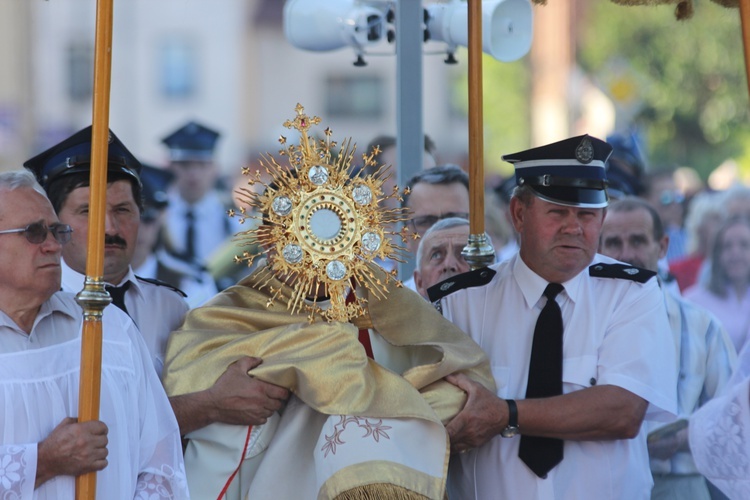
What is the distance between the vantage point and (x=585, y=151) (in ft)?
14.5

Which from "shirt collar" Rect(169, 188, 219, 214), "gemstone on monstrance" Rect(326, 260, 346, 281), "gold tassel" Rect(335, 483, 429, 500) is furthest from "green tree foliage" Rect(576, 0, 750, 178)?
"gold tassel" Rect(335, 483, 429, 500)

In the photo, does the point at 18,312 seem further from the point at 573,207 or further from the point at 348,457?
the point at 573,207

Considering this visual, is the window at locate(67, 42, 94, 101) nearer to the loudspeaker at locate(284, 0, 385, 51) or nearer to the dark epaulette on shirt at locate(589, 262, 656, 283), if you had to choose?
the loudspeaker at locate(284, 0, 385, 51)

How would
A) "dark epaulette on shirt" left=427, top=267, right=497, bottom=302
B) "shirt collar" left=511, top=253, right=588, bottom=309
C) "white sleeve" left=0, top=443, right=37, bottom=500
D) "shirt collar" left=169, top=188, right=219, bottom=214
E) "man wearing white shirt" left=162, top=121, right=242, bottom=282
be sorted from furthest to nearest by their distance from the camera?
1. "shirt collar" left=169, top=188, right=219, bottom=214
2. "man wearing white shirt" left=162, top=121, right=242, bottom=282
3. "dark epaulette on shirt" left=427, top=267, right=497, bottom=302
4. "shirt collar" left=511, top=253, right=588, bottom=309
5. "white sleeve" left=0, top=443, right=37, bottom=500

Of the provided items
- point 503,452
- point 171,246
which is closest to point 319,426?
point 503,452

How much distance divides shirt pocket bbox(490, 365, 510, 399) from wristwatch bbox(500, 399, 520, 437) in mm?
163

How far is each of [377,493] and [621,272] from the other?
3.88 feet

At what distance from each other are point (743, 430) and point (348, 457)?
4.08ft

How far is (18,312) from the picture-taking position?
3.65 meters

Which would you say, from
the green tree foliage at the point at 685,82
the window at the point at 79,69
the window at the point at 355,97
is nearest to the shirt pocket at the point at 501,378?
the window at the point at 79,69

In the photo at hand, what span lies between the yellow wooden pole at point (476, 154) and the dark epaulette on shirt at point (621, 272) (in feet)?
1.36

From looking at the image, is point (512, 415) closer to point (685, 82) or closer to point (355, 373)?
point (355, 373)

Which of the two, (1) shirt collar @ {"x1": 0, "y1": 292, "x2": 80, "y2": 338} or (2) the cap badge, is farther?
(2) the cap badge

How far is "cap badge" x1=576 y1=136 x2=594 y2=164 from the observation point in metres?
4.40
